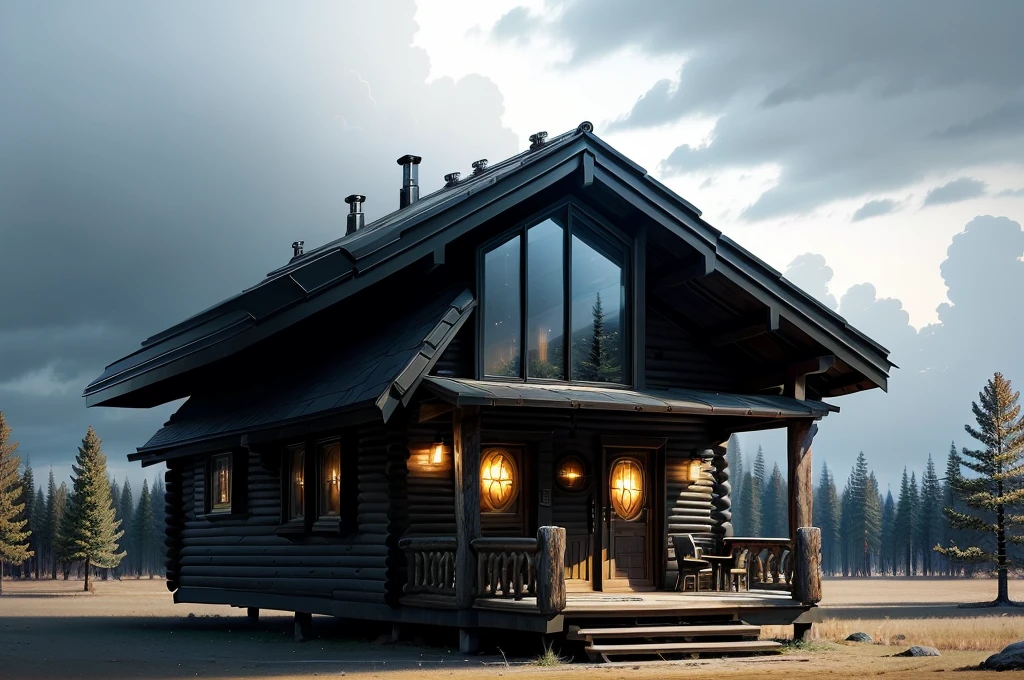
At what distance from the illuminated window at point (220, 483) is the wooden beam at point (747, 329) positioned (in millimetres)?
9086

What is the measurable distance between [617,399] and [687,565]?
12.0ft

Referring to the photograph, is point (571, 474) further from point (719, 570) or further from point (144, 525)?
point (144, 525)

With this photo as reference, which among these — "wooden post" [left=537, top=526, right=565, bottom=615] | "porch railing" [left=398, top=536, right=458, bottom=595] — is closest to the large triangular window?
"porch railing" [left=398, top=536, right=458, bottom=595]

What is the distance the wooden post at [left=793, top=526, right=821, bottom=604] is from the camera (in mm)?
16375

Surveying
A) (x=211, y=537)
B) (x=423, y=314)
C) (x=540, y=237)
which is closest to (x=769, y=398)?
(x=540, y=237)

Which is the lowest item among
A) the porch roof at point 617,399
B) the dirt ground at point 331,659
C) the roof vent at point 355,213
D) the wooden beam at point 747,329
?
the dirt ground at point 331,659

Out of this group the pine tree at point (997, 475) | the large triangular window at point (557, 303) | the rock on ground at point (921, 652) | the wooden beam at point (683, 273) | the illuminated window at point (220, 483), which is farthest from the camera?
the pine tree at point (997, 475)

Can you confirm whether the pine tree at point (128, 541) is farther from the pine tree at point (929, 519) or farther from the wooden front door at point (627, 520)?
the wooden front door at point (627, 520)

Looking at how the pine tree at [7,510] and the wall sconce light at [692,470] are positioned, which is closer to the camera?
the wall sconce light at [692,470]

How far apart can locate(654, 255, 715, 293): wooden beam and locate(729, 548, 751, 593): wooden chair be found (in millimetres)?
4372

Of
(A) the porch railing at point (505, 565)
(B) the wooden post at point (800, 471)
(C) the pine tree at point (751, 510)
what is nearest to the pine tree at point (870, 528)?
(C) the pine tree at point (751, 510)

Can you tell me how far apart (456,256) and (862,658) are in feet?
25.6

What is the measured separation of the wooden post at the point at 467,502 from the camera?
15180 mm

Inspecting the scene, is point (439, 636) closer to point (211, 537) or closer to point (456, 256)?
point (456, 256)
